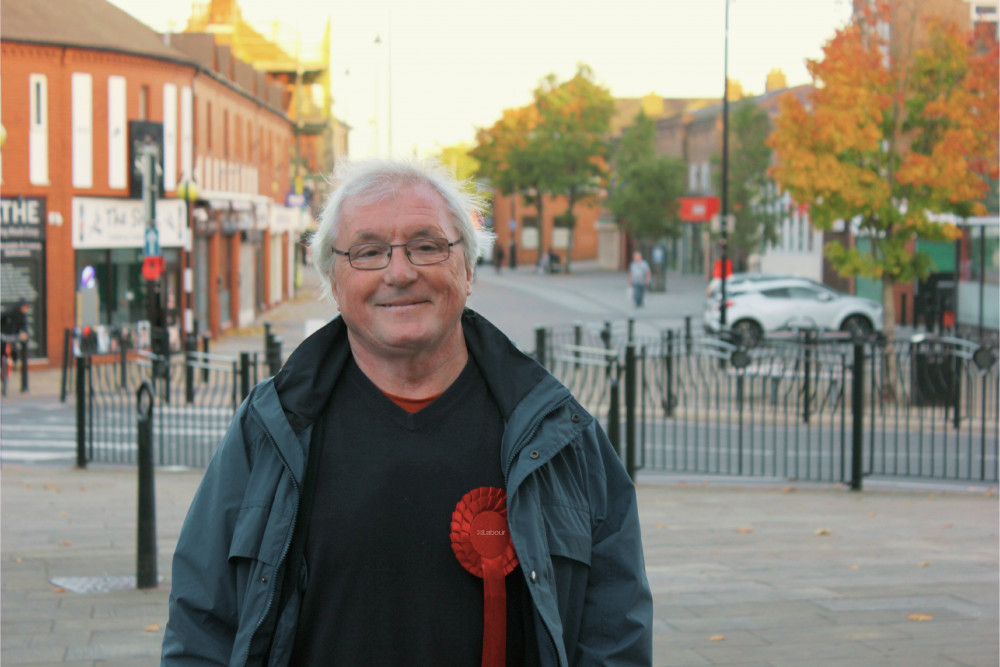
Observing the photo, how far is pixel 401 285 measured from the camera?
9.06ft

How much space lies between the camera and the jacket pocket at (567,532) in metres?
2.71

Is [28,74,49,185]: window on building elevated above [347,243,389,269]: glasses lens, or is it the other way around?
[28,74,49,185]: window on building

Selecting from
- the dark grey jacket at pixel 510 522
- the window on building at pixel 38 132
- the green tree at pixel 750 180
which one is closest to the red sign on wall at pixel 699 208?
the green tree at pixel 750 180

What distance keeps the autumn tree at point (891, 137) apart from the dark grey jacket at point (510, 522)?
16677 millimetres

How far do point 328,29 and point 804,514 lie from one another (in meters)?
43.7

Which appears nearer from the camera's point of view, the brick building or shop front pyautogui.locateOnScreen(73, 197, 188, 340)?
the brick building

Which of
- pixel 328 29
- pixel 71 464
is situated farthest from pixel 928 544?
pixel 328 29

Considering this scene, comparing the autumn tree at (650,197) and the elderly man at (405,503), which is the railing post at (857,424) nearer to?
the elderly man at (405,503)

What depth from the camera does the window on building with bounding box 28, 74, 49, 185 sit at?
990 inches

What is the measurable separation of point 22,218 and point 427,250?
2421 centimetres

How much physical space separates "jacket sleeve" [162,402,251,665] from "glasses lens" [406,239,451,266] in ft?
1.88

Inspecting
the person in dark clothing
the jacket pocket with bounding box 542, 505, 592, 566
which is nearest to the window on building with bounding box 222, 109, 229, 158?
the person in dark clothing

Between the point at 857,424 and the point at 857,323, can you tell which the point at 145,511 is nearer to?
the point at 857,424

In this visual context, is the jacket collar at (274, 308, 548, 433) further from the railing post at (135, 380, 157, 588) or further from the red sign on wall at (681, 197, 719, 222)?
the red sign on wall at (681, 197, 719, 222)
